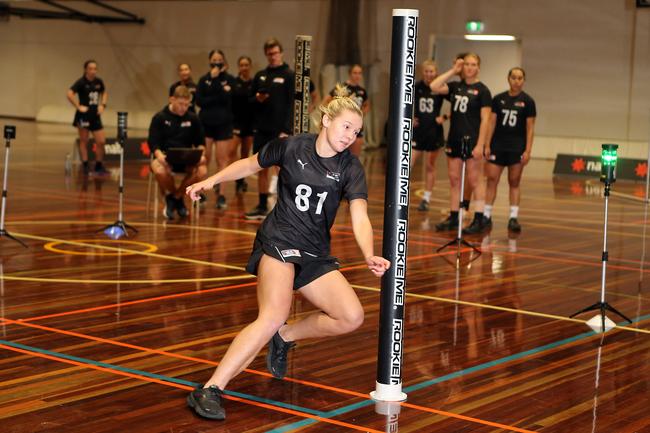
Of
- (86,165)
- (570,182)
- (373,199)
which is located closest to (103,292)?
(373,199)

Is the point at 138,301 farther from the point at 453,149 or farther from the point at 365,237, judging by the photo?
the point at 453,149

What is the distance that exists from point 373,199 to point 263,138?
3.01 m

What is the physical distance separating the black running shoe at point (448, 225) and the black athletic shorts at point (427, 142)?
1753 mm

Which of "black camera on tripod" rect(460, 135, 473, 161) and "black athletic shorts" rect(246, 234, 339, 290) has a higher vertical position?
"black camera on tripod" rect(460, 135, 473, 161)

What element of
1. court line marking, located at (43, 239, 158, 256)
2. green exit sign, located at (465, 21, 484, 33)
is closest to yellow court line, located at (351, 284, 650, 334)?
court line marking, located at (43, 239, 158, 256)

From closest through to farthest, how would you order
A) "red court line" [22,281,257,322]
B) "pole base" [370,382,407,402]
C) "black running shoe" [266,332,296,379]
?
"pole base" [370,382,407,402]
"black running shoe" [266,332,296,379]
"red court line" [22,281,257,322]

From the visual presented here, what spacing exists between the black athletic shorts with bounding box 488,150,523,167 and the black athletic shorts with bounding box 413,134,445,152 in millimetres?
1636

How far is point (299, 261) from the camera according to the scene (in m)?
5.30

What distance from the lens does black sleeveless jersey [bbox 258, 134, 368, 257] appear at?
534 centimetres

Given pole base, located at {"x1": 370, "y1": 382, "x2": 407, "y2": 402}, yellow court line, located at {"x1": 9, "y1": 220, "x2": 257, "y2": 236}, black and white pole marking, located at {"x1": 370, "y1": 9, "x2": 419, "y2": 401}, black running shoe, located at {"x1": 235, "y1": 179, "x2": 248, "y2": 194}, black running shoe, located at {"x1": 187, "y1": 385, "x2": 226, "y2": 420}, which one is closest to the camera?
black running shoe, located at {"x1": 187, "y1": 385, "x2": 226, "y2": 420}

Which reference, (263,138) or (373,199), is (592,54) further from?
(263,138)

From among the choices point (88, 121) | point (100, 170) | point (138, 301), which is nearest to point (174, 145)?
point (138, 301)

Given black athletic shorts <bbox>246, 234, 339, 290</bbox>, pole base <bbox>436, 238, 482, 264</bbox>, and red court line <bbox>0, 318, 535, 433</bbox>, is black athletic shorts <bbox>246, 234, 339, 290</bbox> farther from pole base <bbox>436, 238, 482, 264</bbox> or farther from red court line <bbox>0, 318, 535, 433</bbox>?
pole base <bbox>436, 238, 482, 264</bbox>

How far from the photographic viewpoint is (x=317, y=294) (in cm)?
541
